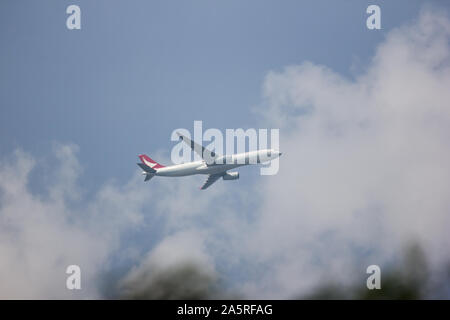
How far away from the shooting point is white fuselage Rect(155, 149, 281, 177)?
10325 cm

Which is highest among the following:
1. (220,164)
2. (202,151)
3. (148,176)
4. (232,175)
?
(202,151)

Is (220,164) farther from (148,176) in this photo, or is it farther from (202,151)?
(148,176)

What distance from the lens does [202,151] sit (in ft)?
350

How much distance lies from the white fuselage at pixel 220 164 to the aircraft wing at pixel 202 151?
1000 mm

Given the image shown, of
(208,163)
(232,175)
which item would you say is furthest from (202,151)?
(232,175)

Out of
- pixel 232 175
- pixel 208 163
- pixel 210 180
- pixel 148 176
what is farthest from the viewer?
pixel 210 180

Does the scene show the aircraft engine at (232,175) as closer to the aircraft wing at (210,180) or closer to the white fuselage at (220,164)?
the aircraft wing at (210,180)

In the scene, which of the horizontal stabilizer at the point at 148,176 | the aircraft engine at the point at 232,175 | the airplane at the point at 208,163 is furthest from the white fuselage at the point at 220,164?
the aircraft engine at the point at 232,175

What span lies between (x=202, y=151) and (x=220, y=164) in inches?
226

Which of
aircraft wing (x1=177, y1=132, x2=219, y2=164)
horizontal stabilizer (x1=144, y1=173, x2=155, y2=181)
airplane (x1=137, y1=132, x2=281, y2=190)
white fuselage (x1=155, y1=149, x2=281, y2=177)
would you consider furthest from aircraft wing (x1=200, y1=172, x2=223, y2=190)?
horizontal stabilizer (x1=144, y1=173, x2=155, y2=181)

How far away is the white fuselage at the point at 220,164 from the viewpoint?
339ft
